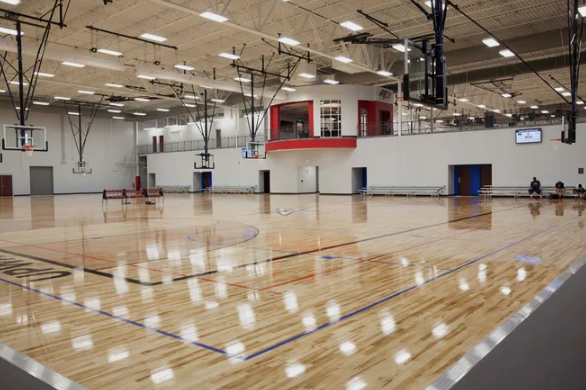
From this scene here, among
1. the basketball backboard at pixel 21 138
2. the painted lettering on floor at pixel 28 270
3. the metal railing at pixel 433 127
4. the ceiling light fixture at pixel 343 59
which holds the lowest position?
the painted lettering on floor at pixel 28 270

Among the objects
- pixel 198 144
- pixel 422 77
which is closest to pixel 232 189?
pixel 198 144

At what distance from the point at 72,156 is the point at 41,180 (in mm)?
3605

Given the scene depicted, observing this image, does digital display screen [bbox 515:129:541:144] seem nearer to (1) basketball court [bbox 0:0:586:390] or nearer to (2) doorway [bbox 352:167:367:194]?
(1) basketball court [bbox 0:0:586:390]

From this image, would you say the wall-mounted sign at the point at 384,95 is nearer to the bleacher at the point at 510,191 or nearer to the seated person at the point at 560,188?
the bleacher at the point at 510,191

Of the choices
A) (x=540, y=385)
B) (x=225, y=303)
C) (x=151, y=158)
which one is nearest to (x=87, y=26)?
(x=225, y=303)

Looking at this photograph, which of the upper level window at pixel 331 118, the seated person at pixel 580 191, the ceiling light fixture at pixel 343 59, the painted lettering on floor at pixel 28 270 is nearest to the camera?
the painted lettering on floor at pixel 28 270

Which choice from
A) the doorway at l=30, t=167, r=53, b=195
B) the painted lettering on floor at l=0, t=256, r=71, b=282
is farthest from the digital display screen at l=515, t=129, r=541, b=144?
the doorway at l=30, t=167, r=53, b=195

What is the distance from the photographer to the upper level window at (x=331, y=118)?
110ft

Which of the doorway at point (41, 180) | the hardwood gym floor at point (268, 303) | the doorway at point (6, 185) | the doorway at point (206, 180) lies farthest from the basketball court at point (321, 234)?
the doorway at point (206, 180)

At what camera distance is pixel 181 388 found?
3205 millimetres

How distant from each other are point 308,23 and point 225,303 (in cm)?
1890

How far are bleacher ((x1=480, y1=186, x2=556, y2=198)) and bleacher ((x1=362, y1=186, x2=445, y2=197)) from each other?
2.61 metres

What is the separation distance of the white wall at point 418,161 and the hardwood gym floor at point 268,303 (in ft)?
53.7

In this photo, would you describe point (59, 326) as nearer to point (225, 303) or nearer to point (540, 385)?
point (225, 303)
